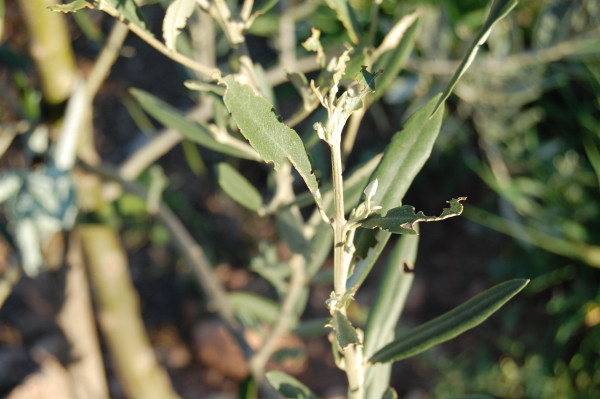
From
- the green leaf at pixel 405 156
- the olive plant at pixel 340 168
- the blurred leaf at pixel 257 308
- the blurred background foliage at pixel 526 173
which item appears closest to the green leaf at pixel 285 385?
the olive plant at pixel 340 168

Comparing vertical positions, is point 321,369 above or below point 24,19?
below

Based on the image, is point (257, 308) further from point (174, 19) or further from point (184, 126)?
point (174, 19)

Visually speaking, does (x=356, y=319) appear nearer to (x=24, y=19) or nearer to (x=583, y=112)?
(x=583, y=112)

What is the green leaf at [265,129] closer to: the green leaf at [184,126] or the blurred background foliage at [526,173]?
the green leaf at [184,126]

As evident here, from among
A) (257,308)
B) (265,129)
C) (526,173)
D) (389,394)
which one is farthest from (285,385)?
(526,173)

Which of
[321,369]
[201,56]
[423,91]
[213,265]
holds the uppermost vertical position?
[201,56]

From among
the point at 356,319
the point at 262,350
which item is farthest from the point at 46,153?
the point at 356,319

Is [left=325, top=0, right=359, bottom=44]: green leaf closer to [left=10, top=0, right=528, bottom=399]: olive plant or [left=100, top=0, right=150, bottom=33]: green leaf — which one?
[left=10, top=0, right=528, bottom=399]: olive plant
